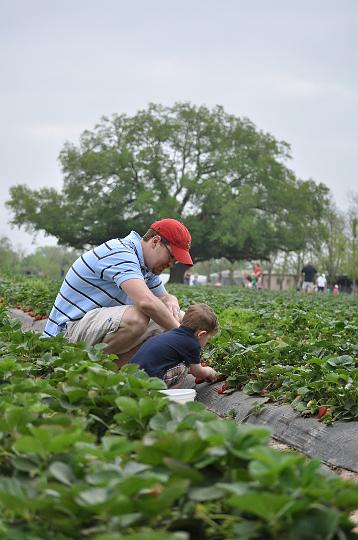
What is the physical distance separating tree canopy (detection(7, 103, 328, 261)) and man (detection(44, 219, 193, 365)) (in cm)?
3744

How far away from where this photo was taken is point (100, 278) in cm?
533

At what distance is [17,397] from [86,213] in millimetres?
42466

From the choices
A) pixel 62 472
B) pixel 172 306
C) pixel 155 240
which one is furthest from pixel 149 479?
pixel 172 306

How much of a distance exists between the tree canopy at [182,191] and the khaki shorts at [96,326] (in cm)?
3760

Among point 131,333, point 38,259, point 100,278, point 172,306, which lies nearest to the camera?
point 131,333

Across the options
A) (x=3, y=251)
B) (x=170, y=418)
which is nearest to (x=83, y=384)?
(x=170, y=418)

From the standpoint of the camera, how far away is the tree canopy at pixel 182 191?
43969 millimetres

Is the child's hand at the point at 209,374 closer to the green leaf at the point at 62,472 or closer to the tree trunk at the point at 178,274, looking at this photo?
the green leaf at the point at 62,472

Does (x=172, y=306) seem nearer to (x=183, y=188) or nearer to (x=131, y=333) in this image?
(x=131, y=333)

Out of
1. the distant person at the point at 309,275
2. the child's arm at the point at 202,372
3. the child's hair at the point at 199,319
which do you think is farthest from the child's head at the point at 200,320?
the distant person at the point at 309,275

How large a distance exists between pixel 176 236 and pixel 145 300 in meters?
0.50

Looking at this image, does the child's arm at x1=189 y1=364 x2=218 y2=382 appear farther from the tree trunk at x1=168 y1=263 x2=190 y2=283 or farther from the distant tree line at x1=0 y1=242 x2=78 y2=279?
the distant tree line at x1=0 y1=242 x2=78 y2=279

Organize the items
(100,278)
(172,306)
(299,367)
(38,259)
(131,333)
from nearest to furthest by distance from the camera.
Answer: (299,367), (131,333), (100,278), (172,306), (38,259)

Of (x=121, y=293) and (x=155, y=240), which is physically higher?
(x=155, y=240)
